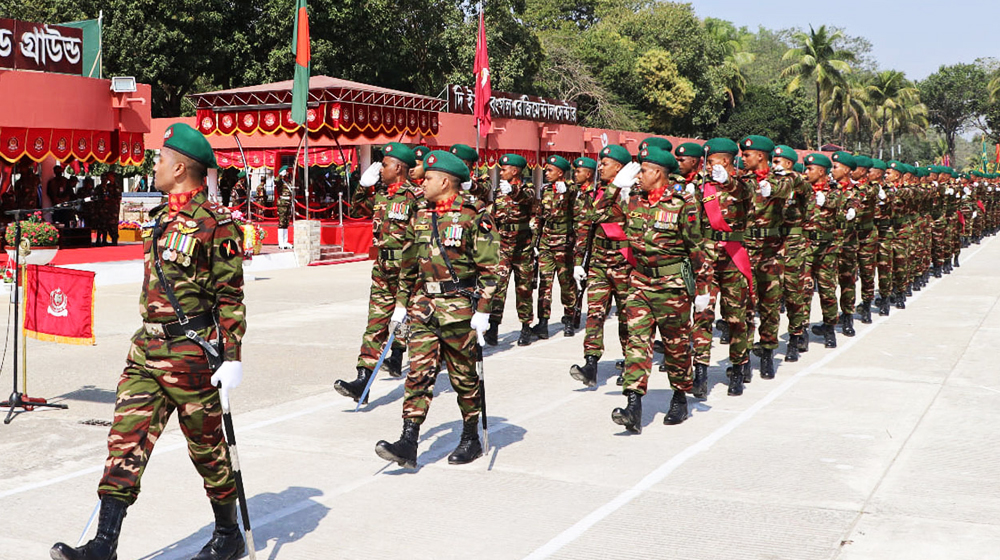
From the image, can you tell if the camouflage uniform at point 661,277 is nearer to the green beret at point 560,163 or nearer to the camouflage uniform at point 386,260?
the camouflage uniform at point 386,260

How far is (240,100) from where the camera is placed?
2359 cm

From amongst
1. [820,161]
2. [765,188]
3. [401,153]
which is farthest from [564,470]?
[820,161]

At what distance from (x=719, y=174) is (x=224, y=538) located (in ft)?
15.9

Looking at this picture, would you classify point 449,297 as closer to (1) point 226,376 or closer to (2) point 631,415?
(2) point 631,415

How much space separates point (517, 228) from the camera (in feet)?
37.3

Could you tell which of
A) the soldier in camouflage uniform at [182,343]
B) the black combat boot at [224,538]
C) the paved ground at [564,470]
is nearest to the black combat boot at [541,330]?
the paved ground at [564,470]

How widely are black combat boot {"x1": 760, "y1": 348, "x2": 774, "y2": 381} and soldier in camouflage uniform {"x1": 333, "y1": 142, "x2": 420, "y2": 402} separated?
11.4ft

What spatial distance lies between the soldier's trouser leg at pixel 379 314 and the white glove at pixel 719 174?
2652 mm

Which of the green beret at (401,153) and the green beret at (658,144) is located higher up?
the green beret at (658,144)

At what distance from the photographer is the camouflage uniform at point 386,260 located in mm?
8445

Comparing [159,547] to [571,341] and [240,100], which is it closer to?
[571,341]

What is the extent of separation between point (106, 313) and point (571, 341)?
247 inches

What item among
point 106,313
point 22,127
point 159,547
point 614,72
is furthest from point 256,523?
point 614,72

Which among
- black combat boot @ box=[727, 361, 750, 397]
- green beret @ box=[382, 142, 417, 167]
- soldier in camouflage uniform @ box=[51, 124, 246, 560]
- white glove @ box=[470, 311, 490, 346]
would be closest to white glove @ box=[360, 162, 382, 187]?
green beret @ box=[382, 142, 417, 167]
